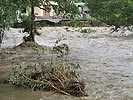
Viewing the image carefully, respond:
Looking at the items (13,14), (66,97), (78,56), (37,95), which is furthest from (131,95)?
(78,56)

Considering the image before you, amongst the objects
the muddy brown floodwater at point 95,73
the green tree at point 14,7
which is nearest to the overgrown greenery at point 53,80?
the muddy brown floodwater at point 95,73

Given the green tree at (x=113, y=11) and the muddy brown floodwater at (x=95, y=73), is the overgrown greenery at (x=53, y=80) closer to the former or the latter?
the muddy brown floodwater at (x=95, y=73)

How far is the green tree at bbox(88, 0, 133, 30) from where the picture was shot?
905 centimetres

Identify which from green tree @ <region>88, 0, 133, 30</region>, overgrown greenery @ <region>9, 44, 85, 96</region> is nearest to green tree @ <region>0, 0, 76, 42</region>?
overgrown greenery @ <region>9, 44, 85, 96</region>

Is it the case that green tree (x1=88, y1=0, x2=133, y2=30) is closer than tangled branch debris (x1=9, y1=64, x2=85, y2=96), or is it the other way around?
green tree (x1=88, y1=0, x2=133, y2=30)

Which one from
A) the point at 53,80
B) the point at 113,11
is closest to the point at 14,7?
the point at 53,80

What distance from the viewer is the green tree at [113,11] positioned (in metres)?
9.05

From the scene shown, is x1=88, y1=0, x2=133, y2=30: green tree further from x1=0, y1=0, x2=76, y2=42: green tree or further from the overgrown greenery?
x1=0, y1=0, x2=76, y2=42: green tree

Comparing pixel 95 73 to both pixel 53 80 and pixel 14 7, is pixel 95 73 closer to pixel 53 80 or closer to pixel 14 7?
pixel 53 80

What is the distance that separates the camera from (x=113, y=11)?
960 cm

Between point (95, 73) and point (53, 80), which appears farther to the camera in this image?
point (95, 73)

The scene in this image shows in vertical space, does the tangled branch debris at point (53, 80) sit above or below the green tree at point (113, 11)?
below

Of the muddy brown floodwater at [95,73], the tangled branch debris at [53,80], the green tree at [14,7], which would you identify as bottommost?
the muddy brown floodwater at [95,73]

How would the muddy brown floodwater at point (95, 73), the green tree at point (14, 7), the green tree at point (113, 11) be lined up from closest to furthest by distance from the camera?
1. the green tree at point (113, 11)
2. the muddy brown floodwater at point (95, 73)
3. the green tree at point (14, 7)
